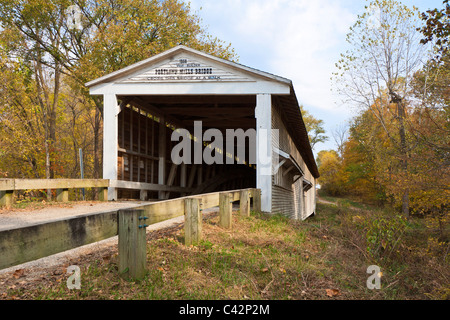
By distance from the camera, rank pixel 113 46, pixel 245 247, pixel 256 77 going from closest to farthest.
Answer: pixel 245 247 < pixel 256 77 < pixel 113 46

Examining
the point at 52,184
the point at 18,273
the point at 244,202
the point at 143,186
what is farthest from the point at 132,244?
the point at 143,186

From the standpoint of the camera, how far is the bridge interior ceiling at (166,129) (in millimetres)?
12242

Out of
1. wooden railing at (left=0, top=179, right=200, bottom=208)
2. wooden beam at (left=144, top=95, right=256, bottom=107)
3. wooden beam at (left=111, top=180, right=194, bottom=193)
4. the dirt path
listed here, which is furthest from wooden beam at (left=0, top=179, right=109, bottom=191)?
wooden beam at (left=144, top=95, right=256, bottom=107)

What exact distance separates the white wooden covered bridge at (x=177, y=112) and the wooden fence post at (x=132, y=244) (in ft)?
22.7

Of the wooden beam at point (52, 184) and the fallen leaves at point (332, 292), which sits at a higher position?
the wooden beam at point (52, 184)

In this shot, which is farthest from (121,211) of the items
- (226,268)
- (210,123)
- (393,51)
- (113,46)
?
(393,51)

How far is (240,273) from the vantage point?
402 centimetres

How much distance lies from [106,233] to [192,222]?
5.87 ft

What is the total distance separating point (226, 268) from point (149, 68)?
317 inches

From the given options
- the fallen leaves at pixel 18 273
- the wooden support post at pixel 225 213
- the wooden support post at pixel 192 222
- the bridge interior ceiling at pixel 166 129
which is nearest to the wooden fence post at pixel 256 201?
the wooden support post at pixel 225 213

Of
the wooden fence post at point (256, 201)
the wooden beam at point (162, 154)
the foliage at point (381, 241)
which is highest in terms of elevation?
the wooden beam at point (162, 154)

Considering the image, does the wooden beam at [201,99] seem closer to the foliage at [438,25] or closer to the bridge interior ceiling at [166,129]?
the bridge interior ceiling at [166,129]
